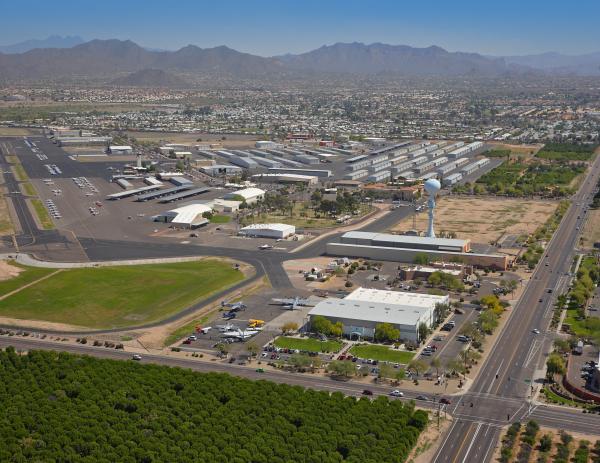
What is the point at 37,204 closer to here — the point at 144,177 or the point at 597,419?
the point at 144,177

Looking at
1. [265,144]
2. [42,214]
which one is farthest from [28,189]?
[265,144]

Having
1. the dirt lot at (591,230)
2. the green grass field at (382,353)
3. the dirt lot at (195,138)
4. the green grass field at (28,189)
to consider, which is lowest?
the dirt lot at (591,230)

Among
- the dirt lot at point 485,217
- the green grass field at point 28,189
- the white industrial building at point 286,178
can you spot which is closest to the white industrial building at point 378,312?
the dirt lot at point 485,217

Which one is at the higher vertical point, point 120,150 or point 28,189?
point 120,150

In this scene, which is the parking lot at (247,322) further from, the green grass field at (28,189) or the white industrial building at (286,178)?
the white industrial building at (286,178)

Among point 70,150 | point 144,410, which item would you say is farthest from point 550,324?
point 70,150

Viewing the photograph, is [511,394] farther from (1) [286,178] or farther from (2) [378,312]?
(1) [286,178]
